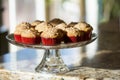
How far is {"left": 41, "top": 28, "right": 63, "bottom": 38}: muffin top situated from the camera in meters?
1.43

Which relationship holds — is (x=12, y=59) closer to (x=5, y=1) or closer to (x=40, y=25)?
(x=40, y=25)

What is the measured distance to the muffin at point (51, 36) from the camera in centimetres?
143

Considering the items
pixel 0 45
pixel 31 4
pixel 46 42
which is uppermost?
pixel 46 42

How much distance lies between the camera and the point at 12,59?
69.6 inches

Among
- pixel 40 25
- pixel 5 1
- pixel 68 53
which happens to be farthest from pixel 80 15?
pixel 40 25

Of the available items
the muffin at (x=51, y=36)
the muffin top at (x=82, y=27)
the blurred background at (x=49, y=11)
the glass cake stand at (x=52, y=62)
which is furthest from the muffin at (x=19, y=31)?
the blurred background at (x=49, y=11)

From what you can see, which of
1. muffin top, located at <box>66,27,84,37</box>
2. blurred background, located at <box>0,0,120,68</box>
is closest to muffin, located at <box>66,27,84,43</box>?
muffin top, located at <box>66,27,84,37</box>

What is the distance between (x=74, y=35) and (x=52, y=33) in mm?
102

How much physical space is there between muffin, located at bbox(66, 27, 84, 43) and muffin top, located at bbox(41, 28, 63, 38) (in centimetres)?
4

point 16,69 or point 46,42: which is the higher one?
point 46,42

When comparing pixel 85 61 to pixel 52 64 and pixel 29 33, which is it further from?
pixel 29 33

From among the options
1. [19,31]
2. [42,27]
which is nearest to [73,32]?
[42,27]

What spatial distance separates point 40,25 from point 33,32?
7cm

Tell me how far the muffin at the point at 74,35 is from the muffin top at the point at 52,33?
41 millimetres
